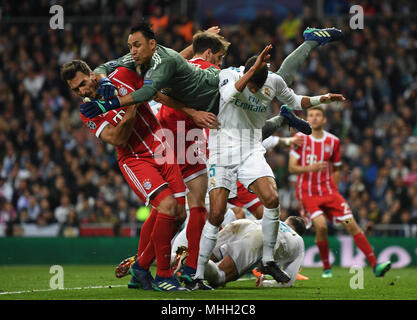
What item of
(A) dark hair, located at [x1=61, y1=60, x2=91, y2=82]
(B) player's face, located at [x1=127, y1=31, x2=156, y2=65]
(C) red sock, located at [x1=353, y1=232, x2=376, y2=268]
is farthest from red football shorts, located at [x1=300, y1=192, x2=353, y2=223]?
(A) dark hair, located at [x1=61, y1=60, x2=91, y2=82]

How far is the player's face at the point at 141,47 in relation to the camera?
24.1 feet

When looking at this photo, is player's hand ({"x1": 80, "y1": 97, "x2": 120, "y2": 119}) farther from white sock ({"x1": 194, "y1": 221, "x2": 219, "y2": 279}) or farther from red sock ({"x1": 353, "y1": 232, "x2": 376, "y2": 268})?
red sock ({"x1": 353, "y1": 232, "x2": 376, "y2": 268})

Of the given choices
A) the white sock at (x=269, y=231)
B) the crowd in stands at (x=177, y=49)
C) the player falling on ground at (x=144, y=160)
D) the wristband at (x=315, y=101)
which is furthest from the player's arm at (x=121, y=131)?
the crowd in stands at (x=177, y=49)

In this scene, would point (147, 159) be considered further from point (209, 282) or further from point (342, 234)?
point (342, 234)

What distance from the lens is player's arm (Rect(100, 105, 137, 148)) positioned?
7.36m

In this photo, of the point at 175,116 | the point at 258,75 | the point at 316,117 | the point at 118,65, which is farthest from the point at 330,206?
the point at 118,65

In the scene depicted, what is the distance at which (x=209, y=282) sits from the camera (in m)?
7.83

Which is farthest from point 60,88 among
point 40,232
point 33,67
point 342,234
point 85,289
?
point 85,289

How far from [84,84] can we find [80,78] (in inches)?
2.9

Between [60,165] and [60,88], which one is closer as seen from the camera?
[60,165]

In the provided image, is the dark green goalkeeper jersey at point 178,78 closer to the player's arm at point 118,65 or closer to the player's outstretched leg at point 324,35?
the player's arm at point 118,65

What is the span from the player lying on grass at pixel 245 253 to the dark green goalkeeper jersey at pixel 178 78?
1.40 meters

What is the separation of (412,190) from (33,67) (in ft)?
34.4

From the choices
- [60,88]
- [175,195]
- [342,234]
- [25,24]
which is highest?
[25,24]
